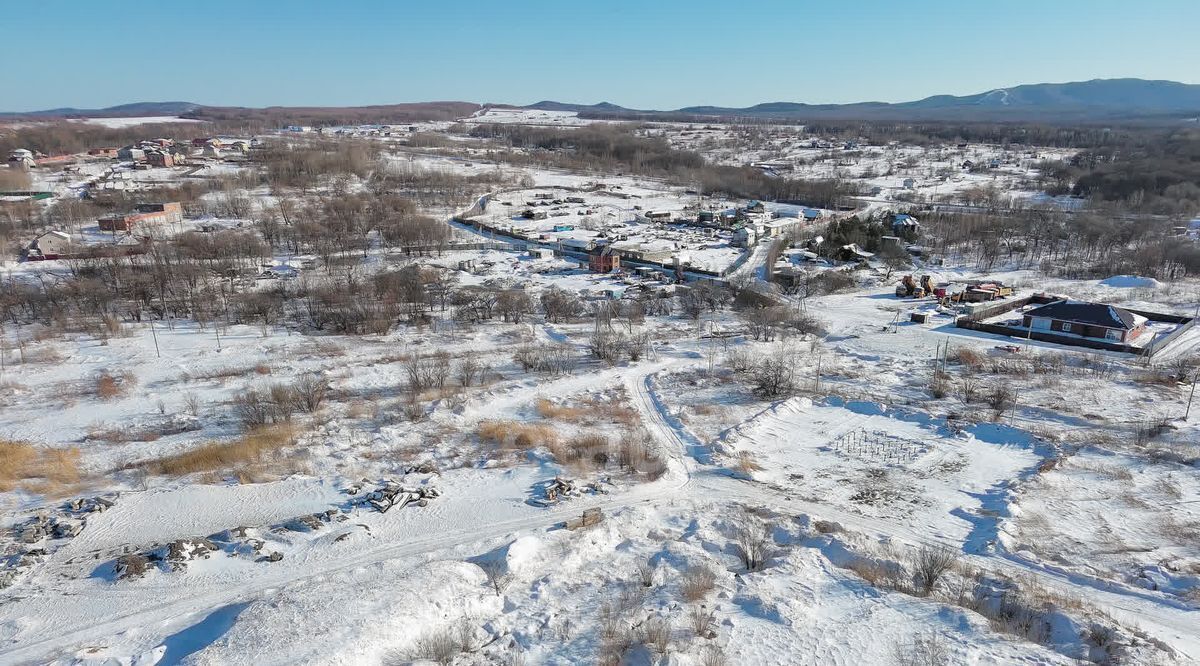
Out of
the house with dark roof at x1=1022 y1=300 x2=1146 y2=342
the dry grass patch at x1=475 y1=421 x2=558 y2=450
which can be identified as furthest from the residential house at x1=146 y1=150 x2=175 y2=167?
the house with dark roof at x1=1022 y1=300 x2=1146 y2=342

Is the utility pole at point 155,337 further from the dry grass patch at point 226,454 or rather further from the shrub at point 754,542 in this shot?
the shrub at point 754,542

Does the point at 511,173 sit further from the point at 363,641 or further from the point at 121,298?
the point at 363,641

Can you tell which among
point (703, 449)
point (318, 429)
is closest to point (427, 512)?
point (318, 429)

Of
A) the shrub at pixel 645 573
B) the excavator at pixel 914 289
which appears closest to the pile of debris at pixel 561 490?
the shrub at pixel 645 573

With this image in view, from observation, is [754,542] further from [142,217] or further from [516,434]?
[142,217]

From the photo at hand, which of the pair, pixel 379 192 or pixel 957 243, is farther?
pixel 379 192

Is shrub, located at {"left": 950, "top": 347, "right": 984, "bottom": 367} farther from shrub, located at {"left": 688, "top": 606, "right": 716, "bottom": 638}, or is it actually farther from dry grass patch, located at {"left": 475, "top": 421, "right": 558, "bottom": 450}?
shrub, located at {"left": 688, "top": 606, "right": 716, "bottom": 638}
